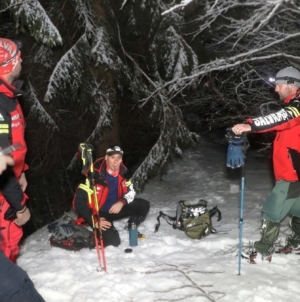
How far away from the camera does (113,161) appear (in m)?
5.54

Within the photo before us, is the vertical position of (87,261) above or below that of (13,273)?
below

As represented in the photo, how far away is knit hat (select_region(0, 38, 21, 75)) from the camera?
11.8 ft

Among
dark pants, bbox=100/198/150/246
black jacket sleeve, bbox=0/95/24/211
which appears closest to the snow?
dark pants, bbox=100/198/150/246

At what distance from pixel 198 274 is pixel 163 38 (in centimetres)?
436

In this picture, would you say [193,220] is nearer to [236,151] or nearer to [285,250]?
[285,250]

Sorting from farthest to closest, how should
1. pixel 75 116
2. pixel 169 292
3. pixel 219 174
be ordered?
1. pixel 75 116
2. pixel 219 174
3. pixel 169 292

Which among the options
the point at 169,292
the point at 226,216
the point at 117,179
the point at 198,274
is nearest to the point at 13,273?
the point at 169,292

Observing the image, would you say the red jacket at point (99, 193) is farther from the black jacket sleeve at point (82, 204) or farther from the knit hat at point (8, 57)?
the knit hat at point (8, 57)

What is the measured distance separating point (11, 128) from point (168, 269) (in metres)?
2.56

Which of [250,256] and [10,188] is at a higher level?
[10,188]

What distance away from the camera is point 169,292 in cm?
434

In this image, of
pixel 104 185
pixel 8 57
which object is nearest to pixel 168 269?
pixel 104 185

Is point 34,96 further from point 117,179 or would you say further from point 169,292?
point 169,292

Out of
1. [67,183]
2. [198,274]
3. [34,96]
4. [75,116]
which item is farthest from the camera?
[67,183]
